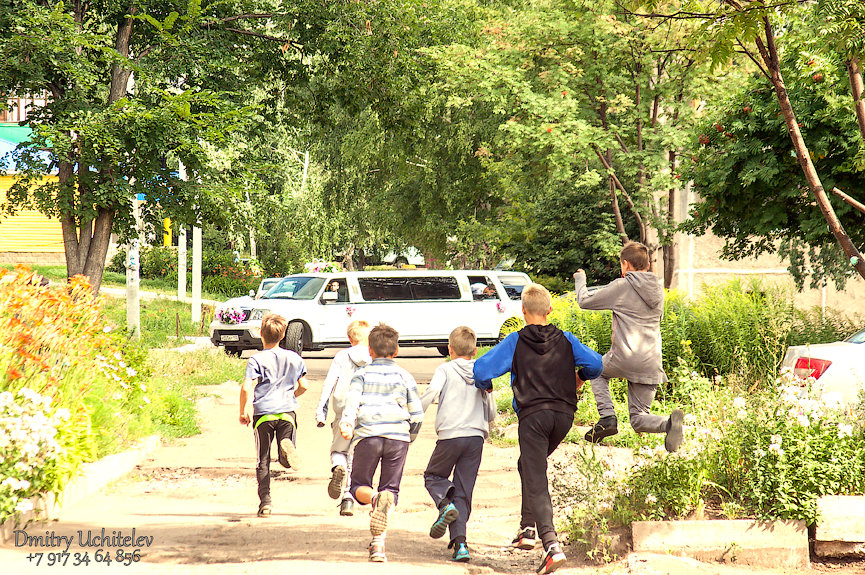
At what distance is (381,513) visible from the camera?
5.79m

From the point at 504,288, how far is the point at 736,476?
16888mm

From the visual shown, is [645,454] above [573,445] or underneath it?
above

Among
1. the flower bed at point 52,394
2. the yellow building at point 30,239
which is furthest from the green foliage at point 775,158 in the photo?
the yellow building at point 30,239

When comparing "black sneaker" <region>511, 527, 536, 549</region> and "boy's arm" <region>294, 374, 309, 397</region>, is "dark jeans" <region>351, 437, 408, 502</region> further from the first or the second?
"boy's arm" <region>294, 374, 309, 397</region>

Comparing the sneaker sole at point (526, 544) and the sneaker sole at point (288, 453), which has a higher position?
the sneaker sole at point (288, 453)

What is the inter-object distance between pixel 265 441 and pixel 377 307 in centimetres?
1440

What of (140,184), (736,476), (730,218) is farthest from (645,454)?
(140,184)

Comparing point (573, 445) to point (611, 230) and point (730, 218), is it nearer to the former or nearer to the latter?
point (730, 218)

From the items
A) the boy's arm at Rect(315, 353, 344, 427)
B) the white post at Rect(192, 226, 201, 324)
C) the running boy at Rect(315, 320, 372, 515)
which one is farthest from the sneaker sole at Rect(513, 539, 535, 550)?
the white post at Rect(192, 226, 201, 324)

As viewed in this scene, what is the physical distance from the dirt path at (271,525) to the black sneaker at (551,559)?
0.20m

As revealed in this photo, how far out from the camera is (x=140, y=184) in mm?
13141

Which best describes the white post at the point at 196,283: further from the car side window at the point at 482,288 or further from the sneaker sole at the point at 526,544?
the sneaker sole at the point at 526,544

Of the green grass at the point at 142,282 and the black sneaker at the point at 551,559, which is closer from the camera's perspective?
the black sneaker at the point at 551,559

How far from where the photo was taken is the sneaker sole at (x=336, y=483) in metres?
6.39
